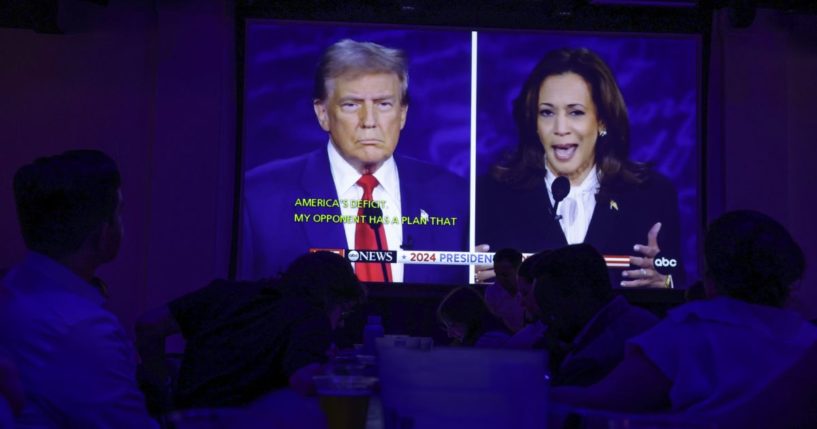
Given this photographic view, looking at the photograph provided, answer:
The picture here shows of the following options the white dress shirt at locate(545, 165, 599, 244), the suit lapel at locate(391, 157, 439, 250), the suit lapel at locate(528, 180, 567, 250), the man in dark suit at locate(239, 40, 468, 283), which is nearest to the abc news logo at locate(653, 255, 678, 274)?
the white dress shirt at locate(545, 165, 599, 244)

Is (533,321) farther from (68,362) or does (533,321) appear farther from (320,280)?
(68,362)

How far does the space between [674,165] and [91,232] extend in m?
5.39

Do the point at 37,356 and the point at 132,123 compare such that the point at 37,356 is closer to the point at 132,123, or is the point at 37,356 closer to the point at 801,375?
the point at 801,375

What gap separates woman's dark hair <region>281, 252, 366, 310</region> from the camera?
10.6 feet

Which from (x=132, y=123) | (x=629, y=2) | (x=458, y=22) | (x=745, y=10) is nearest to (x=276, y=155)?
(x=132, y=123)

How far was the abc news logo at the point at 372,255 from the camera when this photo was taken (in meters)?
6.31

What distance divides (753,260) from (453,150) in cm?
456

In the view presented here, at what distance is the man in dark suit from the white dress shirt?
69 centimetres

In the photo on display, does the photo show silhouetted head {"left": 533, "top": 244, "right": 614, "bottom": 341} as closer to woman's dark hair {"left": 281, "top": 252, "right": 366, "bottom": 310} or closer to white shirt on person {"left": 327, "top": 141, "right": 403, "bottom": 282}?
woman's dark hair {"left": 281, "top": 252, "right": 366, "bottom": 310}

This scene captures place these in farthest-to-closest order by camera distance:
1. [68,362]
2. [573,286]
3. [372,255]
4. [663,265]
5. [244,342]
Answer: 1. [663,265]
2. [372,255]
3. [573,286]
4. [244,342]
5. [68,362]

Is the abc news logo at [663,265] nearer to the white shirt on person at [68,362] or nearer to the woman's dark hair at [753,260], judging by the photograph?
the woman's dark hair at [753,260]

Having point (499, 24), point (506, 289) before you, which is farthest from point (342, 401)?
point (499, 24)

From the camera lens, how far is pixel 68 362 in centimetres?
145

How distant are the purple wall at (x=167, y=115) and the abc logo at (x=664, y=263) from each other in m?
0.69
